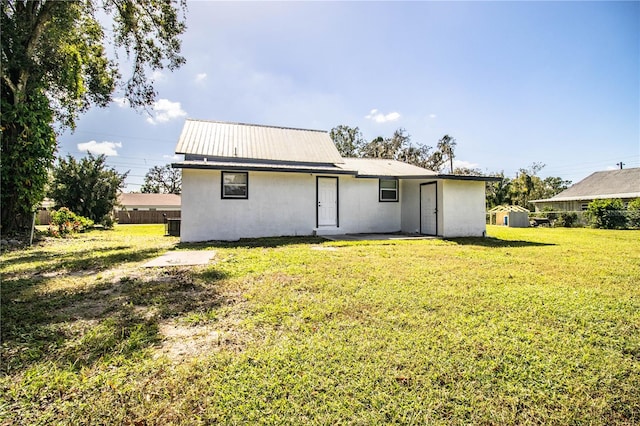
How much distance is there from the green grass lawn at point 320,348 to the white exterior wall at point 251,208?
16.4 feet

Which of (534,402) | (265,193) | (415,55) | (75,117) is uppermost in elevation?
(415,55)

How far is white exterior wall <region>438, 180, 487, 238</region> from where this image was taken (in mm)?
11000

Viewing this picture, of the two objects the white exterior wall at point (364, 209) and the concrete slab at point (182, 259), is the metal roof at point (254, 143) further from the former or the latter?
the concrete slab at point (182, 259)

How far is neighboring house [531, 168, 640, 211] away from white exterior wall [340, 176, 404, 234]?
22464mm

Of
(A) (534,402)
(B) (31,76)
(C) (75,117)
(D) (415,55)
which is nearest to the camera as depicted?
(A) (534,402)

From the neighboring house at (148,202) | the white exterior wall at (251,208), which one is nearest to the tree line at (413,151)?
the neighboring house at (148,202)

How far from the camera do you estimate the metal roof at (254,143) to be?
11516 millimetres

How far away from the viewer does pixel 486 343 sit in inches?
105

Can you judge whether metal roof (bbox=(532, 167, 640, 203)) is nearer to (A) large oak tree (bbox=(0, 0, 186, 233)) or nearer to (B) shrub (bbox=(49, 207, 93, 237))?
(A) large oak tree (bbox=(0, 0, 186, 233))

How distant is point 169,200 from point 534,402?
45.8m

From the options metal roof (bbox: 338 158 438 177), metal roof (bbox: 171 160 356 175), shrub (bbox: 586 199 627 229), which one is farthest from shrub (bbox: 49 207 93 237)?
shrub (bbox: 586 199 627 229)

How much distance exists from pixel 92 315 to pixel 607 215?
24.8 meters

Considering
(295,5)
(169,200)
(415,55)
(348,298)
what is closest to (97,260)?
(348,298)

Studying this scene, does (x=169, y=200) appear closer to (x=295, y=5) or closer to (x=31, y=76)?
(x=31, y=76)
